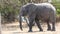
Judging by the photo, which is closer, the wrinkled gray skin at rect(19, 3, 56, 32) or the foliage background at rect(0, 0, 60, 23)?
the wrinkled gray skin at rect(19, 3, 56, 32)

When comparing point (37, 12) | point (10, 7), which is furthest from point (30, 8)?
point (10, 7)

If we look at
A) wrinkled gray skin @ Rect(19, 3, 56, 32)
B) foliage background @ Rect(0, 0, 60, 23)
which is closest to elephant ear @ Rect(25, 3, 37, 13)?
wrinkled gray skin @ Rect(19, 3, 56, 32)

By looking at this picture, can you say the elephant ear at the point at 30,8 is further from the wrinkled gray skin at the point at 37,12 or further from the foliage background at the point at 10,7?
the foliage background at the point at 10,7

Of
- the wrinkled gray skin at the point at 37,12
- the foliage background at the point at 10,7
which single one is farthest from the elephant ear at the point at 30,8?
the foliage background at the point at 10,7

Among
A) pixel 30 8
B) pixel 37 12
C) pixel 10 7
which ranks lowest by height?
pixel 10 7

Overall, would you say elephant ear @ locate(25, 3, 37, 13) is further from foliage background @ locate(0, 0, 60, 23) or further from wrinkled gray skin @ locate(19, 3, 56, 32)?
foliage background @ locate(0, 0, 60, 23)

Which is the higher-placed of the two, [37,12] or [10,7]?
[37,12]

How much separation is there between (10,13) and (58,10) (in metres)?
5.10

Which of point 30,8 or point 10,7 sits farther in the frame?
point 10,7

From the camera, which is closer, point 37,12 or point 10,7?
point 37,12

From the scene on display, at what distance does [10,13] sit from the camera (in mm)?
29750

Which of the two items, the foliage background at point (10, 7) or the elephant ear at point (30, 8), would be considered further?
the foliage background at point (10, 7)

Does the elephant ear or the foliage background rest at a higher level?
the elephant ear

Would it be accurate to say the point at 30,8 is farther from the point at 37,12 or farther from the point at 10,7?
the point at 10,7
